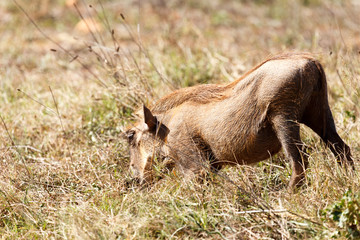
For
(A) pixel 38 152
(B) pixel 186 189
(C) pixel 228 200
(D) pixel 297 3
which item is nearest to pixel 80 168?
(A) pixel 38 152

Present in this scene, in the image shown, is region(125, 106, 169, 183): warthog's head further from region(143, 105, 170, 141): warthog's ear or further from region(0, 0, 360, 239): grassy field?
region(0, 0, 360, 239): grassy field

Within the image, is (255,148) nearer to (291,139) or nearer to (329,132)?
(291,139)

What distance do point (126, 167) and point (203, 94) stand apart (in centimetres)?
99

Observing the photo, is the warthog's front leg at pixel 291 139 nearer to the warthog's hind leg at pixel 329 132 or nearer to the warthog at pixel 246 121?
the warthog at pixel 246 121

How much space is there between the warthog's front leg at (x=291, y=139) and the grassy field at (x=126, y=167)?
15 centimetres

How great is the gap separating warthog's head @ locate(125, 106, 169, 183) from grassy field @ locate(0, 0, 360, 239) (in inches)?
4.9

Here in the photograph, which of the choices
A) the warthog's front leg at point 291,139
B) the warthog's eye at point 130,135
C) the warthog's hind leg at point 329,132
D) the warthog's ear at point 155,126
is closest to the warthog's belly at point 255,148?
the warthog's front leg at point 291,139

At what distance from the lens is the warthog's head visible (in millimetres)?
3695

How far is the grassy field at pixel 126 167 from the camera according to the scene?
9.46 ft

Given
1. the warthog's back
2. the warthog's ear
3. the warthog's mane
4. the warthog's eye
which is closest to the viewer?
the warthog's back

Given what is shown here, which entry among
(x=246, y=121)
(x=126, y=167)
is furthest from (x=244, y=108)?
(x=126, y=167)

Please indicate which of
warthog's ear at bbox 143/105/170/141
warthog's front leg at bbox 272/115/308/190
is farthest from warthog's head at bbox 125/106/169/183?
warthog's front leg at bbox 272/115/308/190

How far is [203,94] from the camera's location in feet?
11.7

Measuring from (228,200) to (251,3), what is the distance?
8538mm
